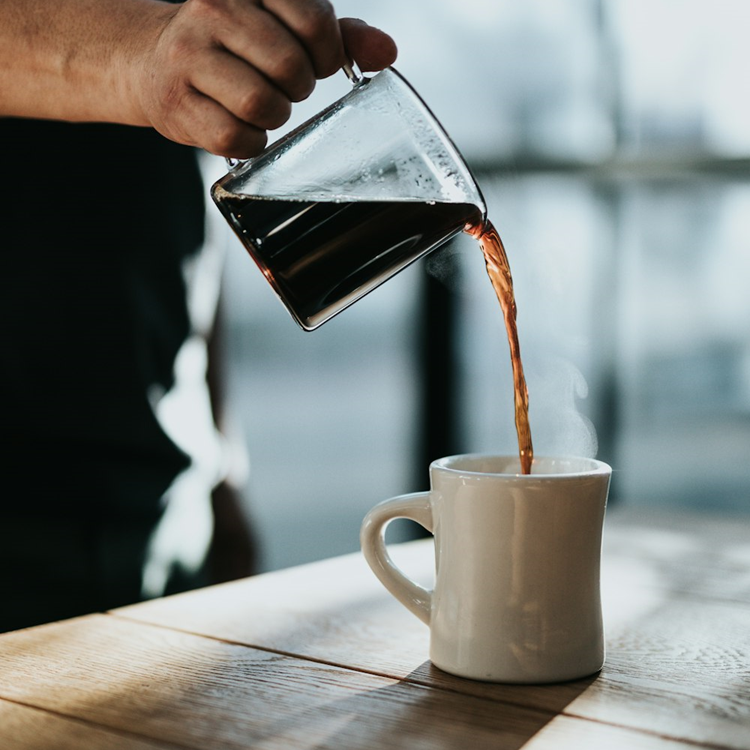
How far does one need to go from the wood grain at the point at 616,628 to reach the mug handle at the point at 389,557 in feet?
0.13

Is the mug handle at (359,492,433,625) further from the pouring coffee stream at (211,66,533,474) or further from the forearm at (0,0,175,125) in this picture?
the forearm at (0,0,175,125)

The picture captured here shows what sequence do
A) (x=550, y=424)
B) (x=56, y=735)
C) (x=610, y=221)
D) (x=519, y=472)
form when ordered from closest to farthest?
(x=56, y=735) → (x=519, y=472) → (x=550, y=424) → (x=610, y=221)

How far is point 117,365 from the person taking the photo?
3.99 ft

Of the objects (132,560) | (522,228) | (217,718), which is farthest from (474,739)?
(522,228)

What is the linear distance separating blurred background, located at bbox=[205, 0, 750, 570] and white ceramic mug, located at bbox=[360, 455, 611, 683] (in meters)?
2.44

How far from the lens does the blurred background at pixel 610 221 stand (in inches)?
131

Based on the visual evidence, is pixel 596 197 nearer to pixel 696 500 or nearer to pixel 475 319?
pixel 475 319

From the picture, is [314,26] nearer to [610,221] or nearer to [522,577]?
[522,577]

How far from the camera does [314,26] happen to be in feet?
2.27

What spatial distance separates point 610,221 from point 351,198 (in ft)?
9.87

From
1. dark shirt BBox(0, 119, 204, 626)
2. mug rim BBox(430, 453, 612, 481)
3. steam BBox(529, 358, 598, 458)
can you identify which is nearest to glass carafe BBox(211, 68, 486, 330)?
mug rim BBox(430, 453, 612, 481)

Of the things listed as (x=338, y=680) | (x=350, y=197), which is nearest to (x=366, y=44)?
(x=350, y=197)

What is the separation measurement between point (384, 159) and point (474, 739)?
0.39 m

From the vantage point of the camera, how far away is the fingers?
2.53ft
